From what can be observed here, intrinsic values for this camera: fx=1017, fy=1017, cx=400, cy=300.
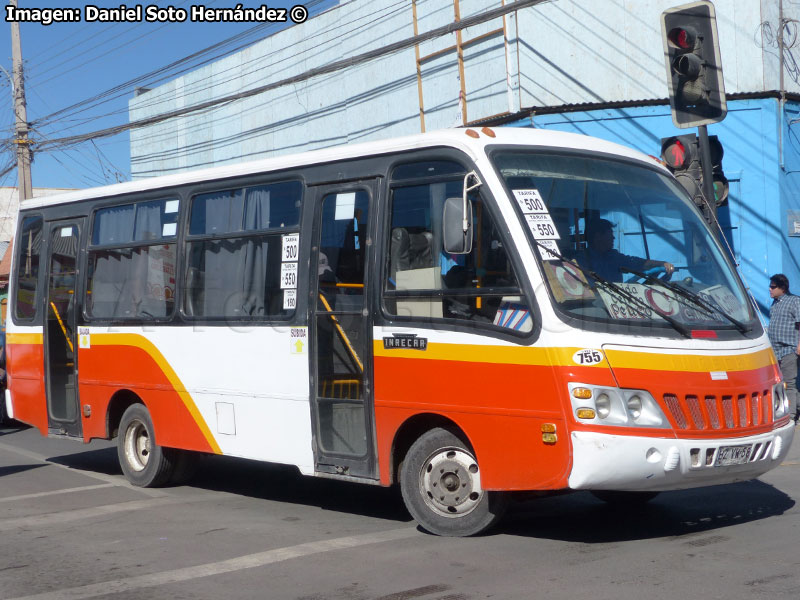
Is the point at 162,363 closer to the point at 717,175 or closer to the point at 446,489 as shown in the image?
the point at 446,489

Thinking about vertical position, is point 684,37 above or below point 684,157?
above

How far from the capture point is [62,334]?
11.1m

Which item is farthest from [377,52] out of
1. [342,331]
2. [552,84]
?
[342,331]

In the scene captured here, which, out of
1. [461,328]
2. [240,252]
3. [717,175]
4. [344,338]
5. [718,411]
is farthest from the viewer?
[717,175]

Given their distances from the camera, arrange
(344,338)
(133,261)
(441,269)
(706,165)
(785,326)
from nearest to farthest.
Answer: (441,269) → (344,338) → (706,165) → (133,261) → (785,326)

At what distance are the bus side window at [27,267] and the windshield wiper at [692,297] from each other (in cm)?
749

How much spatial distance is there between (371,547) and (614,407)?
1924 millimetres

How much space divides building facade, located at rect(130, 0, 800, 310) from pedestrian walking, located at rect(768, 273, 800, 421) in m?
1.47

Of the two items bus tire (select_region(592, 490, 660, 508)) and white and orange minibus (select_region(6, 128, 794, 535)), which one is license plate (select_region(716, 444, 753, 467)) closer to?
white and orange minibus (select_region(6, 128, 794, 535))

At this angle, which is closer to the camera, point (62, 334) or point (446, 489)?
point (446, 489)

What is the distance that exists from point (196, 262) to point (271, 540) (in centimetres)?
314

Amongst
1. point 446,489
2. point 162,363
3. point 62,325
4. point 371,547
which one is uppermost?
point 62,325

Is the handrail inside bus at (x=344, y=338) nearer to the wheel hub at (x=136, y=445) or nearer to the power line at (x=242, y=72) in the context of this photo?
the wheel hub at (x=136, y=445)

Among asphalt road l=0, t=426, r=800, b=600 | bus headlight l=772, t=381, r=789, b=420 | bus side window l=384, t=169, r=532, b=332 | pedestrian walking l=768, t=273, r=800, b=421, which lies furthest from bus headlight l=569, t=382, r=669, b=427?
pedestrian walking l=768, t=273, r=800, b=421
